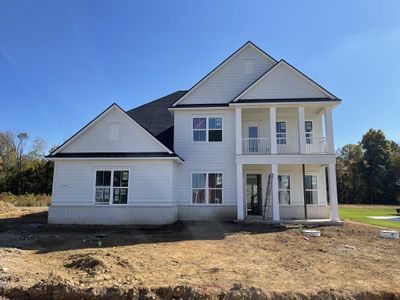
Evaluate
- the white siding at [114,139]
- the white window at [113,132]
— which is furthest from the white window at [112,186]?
the white window at [113,132]

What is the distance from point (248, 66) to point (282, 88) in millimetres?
2795

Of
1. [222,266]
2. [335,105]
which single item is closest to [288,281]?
[222,266]

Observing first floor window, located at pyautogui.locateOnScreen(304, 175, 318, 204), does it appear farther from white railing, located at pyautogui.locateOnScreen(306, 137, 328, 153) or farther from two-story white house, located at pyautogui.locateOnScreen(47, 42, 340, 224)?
white railing, located at pyautogui.locateOnScreen(306, 137, 328, 153)

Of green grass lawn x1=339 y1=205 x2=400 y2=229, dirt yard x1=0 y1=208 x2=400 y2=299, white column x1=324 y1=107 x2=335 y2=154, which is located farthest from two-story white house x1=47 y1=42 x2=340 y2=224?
green grass lawn x1=339 y1=205 x2=400 y2=229

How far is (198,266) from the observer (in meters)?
8.11

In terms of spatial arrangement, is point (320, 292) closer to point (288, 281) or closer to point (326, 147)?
point (288, 281)

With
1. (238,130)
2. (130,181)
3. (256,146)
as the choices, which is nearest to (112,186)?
(130,181)

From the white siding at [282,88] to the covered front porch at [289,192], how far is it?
13.5 feet

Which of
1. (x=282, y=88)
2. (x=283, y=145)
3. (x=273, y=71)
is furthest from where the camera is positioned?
(x=283, y=145)

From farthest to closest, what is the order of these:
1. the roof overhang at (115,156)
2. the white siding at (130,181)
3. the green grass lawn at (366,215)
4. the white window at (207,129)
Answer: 1. the white window at (207,129)
2. the green grass lawn at (366,215)
3. the white siding at (130,181)
4. the roof overhang at (115,156)

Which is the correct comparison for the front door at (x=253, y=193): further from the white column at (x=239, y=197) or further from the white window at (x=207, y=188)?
the white column at (x=239, y=197)

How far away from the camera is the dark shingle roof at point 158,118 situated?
63.4 ft

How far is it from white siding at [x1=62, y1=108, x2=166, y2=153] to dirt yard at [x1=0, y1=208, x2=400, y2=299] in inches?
191

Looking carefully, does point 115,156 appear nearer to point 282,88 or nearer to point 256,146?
point 256,146
